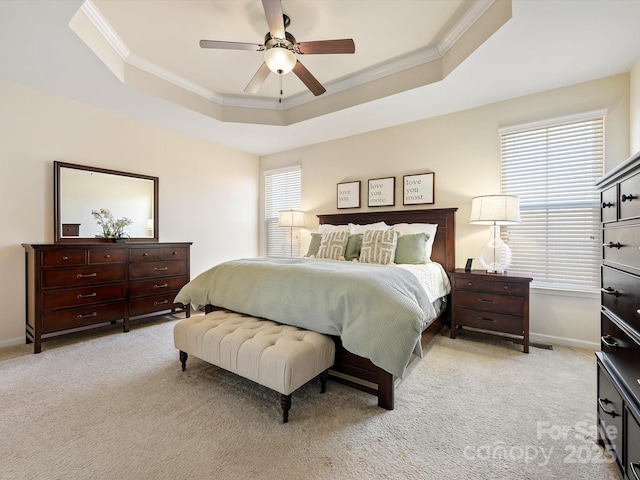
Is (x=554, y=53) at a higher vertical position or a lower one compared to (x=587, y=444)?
higher

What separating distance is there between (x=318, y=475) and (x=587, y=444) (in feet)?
4.69

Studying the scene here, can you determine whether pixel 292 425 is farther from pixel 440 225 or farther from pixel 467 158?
pixel 467 158

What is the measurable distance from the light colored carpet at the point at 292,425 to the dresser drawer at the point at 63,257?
89 cm

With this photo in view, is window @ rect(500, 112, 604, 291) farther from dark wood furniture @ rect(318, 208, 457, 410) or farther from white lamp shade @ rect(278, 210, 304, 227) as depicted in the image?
white lamp shade @ rect(278, 210, 304, 227)

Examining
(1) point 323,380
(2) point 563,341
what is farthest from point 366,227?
(2) point 563,341

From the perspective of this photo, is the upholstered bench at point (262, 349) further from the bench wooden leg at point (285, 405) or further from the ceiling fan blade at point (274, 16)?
the ceiling fan blade at point (274, 16)

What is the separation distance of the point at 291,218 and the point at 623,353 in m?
3.95

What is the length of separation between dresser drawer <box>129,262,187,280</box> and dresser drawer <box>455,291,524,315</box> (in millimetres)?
3419

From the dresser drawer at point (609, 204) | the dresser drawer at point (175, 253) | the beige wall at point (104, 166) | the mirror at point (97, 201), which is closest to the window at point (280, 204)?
the beige wall at point (104, 166)

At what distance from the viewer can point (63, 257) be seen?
9.38ft

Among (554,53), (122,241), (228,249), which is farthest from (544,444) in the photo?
(228,249)

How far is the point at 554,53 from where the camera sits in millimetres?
2410

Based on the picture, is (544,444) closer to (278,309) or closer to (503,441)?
(503,441)

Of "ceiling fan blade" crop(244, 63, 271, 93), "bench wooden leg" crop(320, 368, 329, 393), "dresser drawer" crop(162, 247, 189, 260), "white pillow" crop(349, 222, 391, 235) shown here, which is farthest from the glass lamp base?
"dresser drawer" crop(162, 247, 189, 260)
